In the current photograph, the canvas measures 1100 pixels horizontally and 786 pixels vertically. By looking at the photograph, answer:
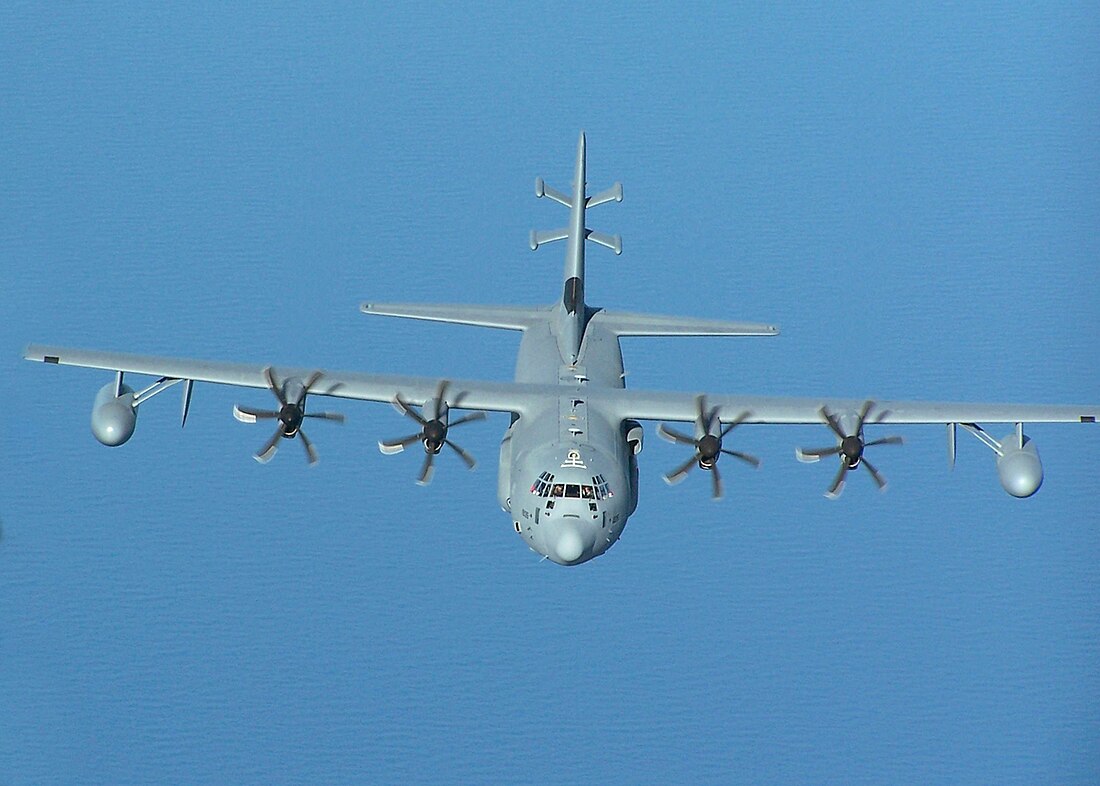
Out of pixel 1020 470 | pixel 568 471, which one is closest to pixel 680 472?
pixel 568 471

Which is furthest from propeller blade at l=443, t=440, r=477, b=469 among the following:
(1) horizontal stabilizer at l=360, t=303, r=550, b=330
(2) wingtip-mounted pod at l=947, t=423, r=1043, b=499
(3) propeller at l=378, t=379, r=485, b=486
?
(2) wingtip-mounted pod at l=947, t=423, r=1043, b=499

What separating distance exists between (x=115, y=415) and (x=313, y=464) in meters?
7.34

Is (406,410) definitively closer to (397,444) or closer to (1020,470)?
(397,444)

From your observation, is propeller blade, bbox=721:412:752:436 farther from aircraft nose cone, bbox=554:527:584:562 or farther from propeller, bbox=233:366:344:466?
propeller, bbox=233:366:344:466

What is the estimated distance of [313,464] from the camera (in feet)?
191

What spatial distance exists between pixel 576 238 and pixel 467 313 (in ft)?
16.4

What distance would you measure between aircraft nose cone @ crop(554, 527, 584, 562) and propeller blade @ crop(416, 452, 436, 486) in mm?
5932

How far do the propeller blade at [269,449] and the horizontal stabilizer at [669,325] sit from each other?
1371cm

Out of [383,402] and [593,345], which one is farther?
[593,345]

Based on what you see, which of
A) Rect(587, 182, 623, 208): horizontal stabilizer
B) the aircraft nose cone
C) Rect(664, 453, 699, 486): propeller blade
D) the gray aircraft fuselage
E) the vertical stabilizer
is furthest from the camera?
Rect(587, 182, 623, 208): horizontal stabilizer

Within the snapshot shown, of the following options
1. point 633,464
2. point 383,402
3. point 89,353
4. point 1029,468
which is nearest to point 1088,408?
point 1029,468

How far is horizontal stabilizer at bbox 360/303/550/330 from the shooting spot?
64.4 m

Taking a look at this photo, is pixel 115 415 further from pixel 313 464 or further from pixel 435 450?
pixel 435 450

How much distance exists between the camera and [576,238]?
215ft
